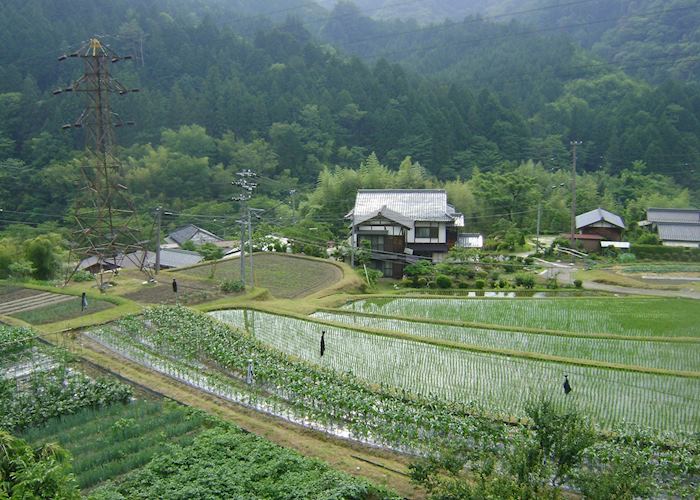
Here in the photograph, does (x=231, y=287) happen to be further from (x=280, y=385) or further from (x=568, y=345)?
(x=568, y=345)

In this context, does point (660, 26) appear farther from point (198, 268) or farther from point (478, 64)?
point (198, 268)

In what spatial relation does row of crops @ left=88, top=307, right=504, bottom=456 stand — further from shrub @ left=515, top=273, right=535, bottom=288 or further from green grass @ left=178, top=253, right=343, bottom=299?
shrub @ left=515, top=273, right=535, bottom=288

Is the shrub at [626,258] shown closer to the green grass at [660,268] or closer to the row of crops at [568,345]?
the green grass at [660,268]

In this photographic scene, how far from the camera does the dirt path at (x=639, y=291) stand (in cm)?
2630

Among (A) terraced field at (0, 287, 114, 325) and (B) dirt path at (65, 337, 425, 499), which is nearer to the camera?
(B) dirt path at (65, 337, 425, 499)

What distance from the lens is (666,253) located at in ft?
124

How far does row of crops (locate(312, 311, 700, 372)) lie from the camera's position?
16797 millimetres

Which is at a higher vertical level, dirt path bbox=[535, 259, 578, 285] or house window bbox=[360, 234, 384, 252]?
house window bbox=[360, 234, 384, 252]

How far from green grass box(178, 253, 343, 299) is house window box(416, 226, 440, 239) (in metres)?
6.27

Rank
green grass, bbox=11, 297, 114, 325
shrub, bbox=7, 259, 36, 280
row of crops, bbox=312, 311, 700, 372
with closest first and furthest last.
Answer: row of crops, bbox=312, 311, 700, 372 < green grass, bbox=11, 297, 114, 325 < shrub, bbox=7, 259, 36, 280

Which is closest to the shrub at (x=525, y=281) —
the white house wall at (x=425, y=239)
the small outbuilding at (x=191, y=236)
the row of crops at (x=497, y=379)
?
the white house wall at (x=425, y=239)

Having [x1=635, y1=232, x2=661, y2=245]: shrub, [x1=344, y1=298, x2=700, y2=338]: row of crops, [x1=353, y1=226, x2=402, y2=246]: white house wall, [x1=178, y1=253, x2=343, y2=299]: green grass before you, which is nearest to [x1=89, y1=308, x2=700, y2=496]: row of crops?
[x1=344, y1=298, x2=700, y2=338]: row of crops

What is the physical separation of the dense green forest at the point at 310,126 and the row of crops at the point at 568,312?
18695mm

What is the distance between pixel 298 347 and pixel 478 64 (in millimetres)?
81167
